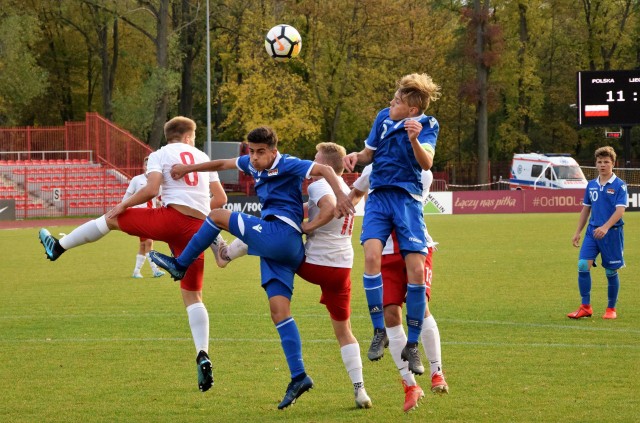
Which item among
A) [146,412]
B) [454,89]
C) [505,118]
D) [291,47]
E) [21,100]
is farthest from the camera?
[505,118]

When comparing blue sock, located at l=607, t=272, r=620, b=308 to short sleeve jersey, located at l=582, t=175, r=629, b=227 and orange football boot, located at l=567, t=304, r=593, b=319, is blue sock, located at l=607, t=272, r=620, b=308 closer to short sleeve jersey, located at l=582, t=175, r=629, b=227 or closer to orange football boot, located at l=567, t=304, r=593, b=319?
orange football boot, located at l=567, t=304, r=593, b=319

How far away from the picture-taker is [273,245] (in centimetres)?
750

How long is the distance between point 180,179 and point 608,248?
596 centimetres

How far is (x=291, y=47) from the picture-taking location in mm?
23891

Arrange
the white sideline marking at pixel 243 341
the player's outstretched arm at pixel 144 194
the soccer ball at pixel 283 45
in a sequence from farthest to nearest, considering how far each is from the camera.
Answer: the soccer ball at pixel 283 45, the white sideline marking at pixel 243 341, the player's outstretched arm at pixel 144 194

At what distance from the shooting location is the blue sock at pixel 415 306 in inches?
297

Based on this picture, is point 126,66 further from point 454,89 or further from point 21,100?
point 454,89

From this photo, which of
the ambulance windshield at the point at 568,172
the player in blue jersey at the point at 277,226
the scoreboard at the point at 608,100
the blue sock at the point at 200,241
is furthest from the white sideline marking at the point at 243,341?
the ambulance windshield at the point at 568,172

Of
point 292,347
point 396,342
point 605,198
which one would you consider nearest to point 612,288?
point 605,198

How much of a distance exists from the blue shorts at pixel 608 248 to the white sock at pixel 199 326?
18.2 ft

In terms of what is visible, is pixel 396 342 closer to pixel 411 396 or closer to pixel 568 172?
pixel 411 396

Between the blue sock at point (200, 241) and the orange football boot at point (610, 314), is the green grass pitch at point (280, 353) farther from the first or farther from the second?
the blue sock at point (200, 241)

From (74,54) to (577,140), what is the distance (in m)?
30.7

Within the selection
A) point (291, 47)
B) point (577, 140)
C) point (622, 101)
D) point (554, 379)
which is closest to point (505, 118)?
point (577, 140)
